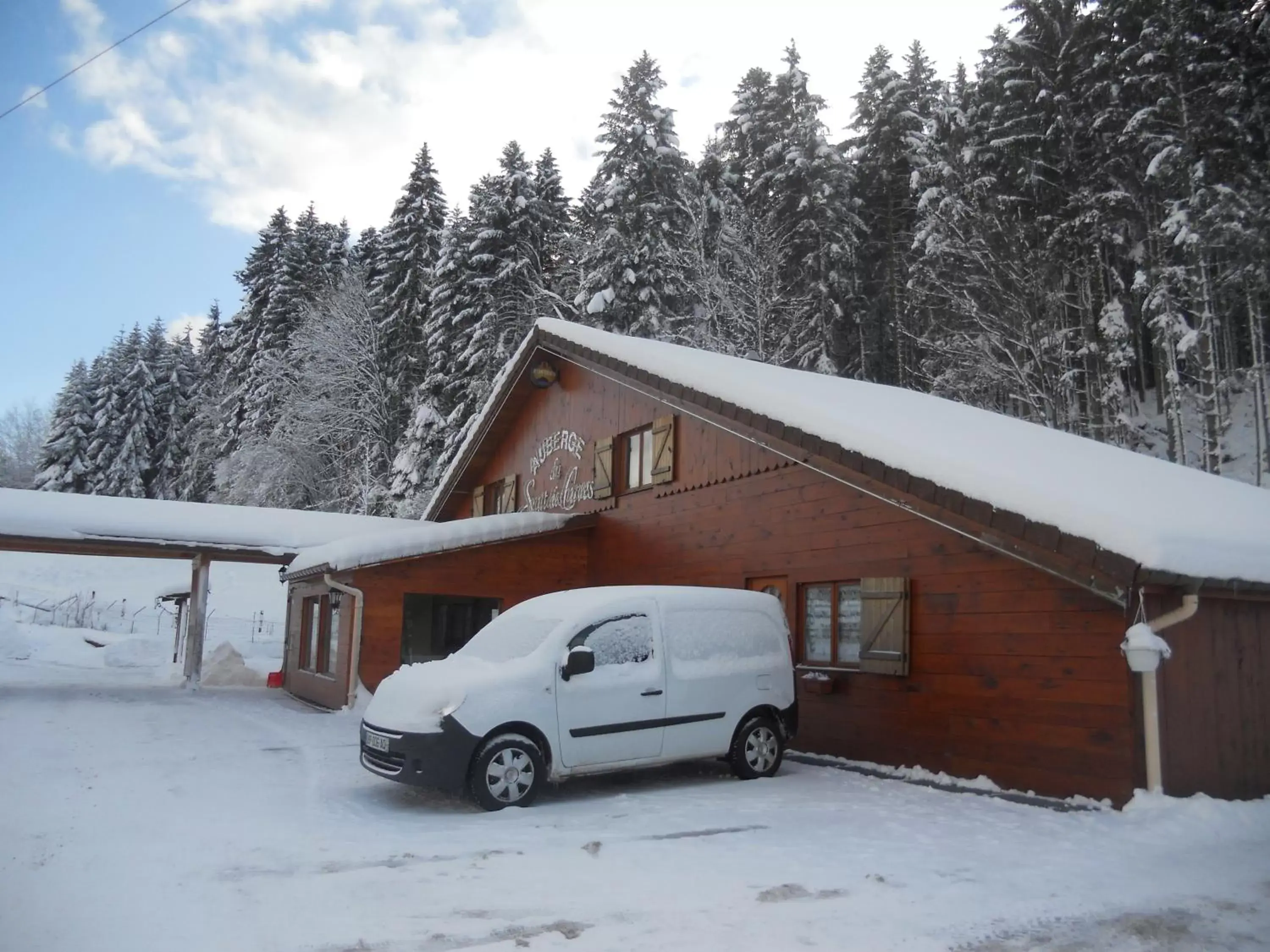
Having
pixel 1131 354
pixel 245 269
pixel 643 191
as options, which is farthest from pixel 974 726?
pixel 245 269

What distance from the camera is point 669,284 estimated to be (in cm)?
2811

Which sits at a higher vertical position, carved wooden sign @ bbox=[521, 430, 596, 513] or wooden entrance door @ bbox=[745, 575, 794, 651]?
carved wooden sign @ bbox=[521, 430, 596, 513]

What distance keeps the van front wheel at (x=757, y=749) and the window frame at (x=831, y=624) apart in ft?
4.84

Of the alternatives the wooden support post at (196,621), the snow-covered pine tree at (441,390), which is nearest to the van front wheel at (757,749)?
the wooden support post at (196,621)

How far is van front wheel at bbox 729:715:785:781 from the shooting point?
29.5 feet

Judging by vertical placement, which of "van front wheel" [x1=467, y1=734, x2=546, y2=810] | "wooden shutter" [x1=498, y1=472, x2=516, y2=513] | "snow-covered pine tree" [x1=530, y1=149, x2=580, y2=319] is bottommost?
"van front wheel" [x1=467, y1=734, x2=546, y2=810]

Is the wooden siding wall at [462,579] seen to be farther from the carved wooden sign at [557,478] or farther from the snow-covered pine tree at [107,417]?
the snow-covered pine tree at [107,417]

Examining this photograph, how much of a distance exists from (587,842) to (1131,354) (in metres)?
23.9

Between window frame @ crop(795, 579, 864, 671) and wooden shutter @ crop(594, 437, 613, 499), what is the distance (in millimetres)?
5187

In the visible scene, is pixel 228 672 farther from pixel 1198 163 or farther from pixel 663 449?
pixel 1198 163

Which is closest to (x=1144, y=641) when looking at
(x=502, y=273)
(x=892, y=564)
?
(x=892, y=564)

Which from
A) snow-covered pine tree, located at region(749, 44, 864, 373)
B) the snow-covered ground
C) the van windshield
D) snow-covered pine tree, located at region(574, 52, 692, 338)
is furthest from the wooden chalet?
snow-covered pine tree, located at region(749, 44, 864, 373)

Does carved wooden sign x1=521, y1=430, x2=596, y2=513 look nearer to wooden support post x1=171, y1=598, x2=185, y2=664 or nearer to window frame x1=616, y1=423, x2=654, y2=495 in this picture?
window frame x1=616, y1=423, x2=654, y2=495

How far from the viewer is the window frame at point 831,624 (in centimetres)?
1042
